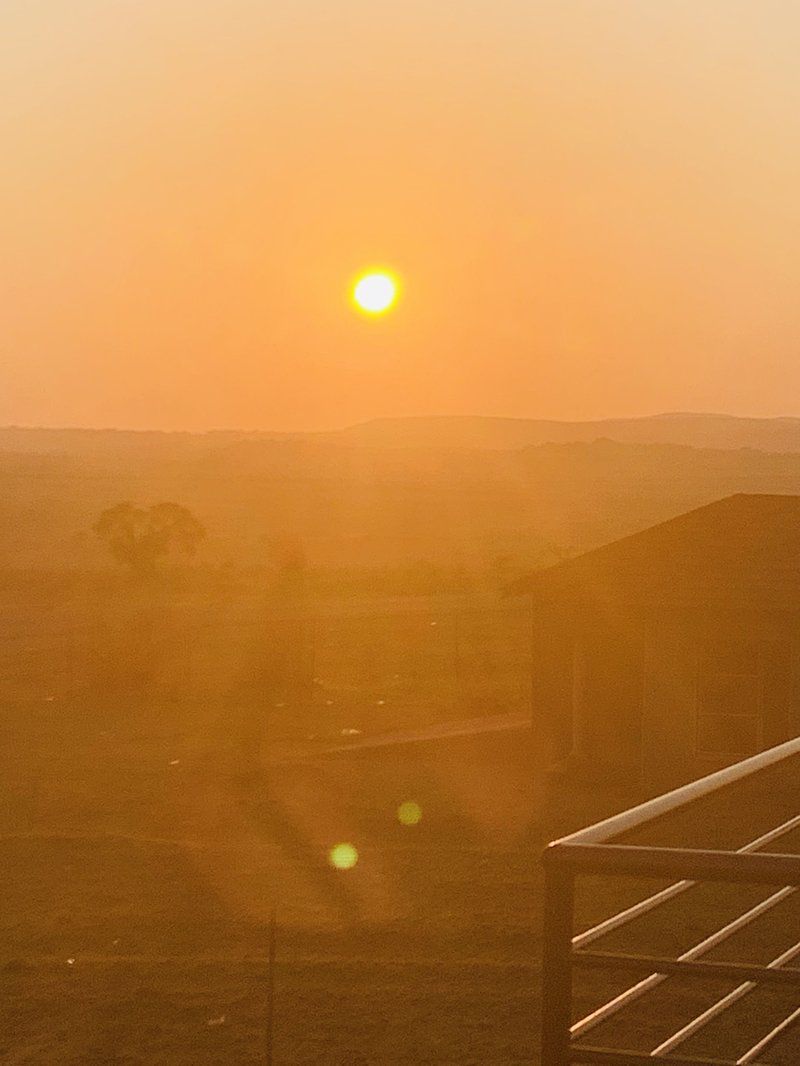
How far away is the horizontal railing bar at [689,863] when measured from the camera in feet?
9.18

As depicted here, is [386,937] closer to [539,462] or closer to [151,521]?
[151,521]

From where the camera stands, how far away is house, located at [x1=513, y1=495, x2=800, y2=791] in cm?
1983

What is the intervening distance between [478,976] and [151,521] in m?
48.8

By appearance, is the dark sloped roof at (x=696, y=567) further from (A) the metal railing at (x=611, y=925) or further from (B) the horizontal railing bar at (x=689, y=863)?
(B) the horizontal railing bar at (x=689, y=863)

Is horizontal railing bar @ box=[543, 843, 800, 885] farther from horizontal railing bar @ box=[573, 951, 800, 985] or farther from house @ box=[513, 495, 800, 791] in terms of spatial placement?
house @ box=[513, 495, 800, 791]

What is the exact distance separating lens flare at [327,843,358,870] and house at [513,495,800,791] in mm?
5087

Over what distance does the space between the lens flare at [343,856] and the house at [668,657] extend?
16.7 ft

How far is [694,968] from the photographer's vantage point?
293cm

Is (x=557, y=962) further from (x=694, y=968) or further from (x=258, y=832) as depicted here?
(x=258, y=832)

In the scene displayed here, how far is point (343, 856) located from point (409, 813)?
8.47ft

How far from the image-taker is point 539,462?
6796 inches

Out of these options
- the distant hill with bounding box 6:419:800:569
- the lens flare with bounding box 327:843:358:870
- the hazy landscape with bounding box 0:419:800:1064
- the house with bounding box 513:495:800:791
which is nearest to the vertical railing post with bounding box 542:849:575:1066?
the hazy landscape with bounding box 0:419:800:1064

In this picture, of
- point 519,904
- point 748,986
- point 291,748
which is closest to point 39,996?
point 519,904

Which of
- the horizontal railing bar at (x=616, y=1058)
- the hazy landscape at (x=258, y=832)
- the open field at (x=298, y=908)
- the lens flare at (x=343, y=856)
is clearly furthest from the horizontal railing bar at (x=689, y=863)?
the lens flare at (x=343, y=856)
